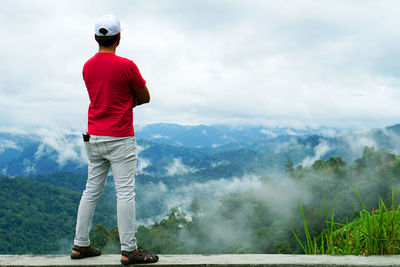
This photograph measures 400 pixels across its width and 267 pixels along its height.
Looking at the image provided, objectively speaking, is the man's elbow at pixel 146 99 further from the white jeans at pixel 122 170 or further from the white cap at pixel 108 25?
the white cap at pixel 108 25

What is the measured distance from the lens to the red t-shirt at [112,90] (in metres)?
2.67

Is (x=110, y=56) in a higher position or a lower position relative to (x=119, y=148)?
higher

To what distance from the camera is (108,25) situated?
8.69 ft

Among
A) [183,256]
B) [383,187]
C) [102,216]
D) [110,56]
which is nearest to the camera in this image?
[110,56]

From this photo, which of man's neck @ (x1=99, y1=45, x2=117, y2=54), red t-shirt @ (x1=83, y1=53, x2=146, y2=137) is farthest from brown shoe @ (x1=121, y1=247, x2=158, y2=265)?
man's neck @ (x1=99, y1=45, x2=117, y2=54)

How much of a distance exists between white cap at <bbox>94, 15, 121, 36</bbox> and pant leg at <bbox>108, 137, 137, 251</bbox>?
796mm

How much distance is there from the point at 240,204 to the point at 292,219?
1759cm

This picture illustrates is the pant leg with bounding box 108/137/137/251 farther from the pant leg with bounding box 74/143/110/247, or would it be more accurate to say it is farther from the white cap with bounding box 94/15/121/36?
the white cap with bounding box 94/15/121/36

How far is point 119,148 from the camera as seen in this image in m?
2.72

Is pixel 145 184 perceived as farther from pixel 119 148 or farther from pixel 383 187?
pixel 119 148

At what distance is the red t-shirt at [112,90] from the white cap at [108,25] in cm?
16

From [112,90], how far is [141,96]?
0.74 ft

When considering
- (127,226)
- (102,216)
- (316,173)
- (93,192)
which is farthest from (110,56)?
(102,216)

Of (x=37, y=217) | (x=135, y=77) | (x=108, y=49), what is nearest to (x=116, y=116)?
(x=135, y=77)
